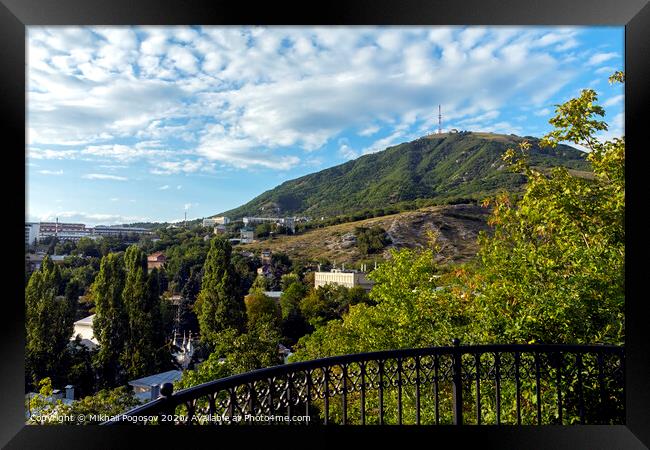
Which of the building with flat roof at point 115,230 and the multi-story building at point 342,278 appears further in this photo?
the multi-story building at point 342,278

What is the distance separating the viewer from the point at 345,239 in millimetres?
7441

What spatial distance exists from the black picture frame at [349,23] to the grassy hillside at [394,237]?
158 inches

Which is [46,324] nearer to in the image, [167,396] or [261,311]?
[261,311]

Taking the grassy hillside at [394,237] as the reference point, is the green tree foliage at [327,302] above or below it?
below

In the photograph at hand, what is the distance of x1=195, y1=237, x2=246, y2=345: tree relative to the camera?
691 cm

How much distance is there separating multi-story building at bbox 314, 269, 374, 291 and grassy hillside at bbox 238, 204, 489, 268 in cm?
28

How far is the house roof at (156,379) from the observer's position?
244 inches

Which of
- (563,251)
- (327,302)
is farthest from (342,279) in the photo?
(563,251)

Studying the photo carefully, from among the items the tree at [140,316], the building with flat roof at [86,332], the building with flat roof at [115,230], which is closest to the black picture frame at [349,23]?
the building with flat roof at [115,230]

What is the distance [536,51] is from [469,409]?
3667mm

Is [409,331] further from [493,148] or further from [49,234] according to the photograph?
[49,234]

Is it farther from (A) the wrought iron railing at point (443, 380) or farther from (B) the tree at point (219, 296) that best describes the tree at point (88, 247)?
(A) the wrought iron railing at point (443, 380)

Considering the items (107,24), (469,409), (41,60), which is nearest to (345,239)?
(469,409)

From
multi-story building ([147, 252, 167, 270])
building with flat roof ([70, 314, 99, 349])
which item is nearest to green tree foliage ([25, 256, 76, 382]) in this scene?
building with flat roof ([70, 314, 99, 349])
